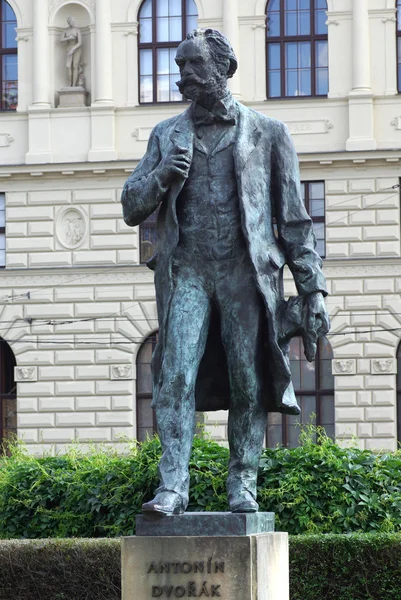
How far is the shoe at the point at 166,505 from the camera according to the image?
28.1 feet

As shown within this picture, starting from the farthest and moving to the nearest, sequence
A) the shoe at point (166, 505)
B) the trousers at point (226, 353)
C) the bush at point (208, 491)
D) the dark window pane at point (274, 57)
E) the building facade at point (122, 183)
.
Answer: the dark window pane at point (274, 57), the building facade at point (122, 183), the bush at point (208, 491), the trousers at point (226, 353), the shoe at point (166, 505)

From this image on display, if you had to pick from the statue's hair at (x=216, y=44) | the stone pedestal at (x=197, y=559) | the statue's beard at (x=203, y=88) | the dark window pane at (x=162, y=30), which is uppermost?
the dark window pane at (x=162, y=30)

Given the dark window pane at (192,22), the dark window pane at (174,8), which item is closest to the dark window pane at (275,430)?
the dark window pane at (192,22)

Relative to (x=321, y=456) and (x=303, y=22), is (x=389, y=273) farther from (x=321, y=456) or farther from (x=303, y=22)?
(x=321, y=456)

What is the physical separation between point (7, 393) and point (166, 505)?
33.0m

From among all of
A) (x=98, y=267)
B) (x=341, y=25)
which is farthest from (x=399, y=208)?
(x=98, y=267)

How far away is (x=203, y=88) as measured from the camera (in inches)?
363

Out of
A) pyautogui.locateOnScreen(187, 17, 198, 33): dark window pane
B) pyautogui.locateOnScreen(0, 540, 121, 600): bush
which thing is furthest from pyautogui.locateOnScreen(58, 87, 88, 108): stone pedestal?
pyautogui.locateOnScreen(0, 540, 121, 600): bush

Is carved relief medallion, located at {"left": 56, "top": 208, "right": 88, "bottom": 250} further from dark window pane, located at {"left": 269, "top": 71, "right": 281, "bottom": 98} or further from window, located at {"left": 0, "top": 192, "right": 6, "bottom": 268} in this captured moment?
dark window pane, located at {"left": 269, "top": 71, "right": 281, "bottom": 98}

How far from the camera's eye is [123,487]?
13.7 m

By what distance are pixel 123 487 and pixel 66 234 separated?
2790 centimetres

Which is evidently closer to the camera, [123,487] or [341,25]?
[123,487]

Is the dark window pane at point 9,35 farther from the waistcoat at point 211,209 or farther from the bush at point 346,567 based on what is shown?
the waistcoat at point 211,209

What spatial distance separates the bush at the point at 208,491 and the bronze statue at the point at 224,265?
157 inches
